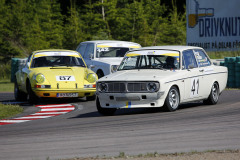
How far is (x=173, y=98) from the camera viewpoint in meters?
11.8

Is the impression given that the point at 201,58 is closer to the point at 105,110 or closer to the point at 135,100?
the point at 135,100

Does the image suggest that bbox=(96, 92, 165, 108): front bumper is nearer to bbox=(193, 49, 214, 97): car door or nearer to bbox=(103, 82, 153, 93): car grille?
bbox=(103, 82, 153, 93): car grille

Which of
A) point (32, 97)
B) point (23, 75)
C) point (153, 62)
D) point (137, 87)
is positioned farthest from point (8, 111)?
point (137, 87)

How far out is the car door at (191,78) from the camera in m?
12.3

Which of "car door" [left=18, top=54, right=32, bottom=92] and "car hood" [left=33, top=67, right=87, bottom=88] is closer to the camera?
"car hood" [left=33, top=67, right=87, bottom=88]

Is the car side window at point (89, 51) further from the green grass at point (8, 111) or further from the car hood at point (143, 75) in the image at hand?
the car hood at point (143, 75)

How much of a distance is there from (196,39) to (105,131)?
64.7ft

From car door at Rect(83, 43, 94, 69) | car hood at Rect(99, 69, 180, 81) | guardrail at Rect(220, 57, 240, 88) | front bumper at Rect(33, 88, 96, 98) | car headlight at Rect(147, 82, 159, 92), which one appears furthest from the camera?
guardrail at Rect(220, 57, 240, 88)

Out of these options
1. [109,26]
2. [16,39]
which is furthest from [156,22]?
[16,39]

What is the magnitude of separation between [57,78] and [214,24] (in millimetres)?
14506

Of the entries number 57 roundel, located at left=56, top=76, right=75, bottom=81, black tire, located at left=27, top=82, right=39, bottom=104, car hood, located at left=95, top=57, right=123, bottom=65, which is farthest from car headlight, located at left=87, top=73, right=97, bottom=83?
car hood, located at left=95, top=57, right=123, bottom=65

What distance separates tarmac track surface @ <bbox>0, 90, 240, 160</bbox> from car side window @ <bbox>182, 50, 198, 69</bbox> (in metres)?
0.95

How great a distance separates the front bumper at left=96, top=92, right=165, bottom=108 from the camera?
11383mm

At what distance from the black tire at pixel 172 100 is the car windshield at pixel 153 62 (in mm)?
748
